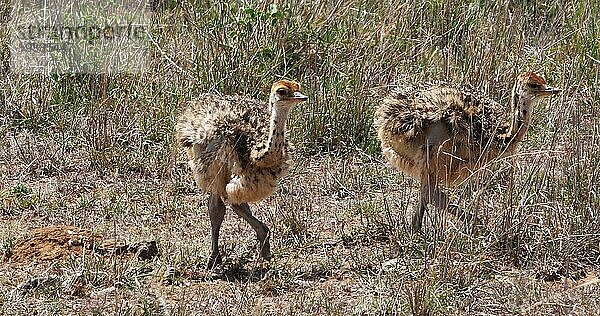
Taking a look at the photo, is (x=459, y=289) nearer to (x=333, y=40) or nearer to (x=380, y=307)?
(x=380, y=307)

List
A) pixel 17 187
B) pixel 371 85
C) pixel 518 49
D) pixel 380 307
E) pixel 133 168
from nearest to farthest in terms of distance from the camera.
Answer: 1. pixel 380 307
2. pixel 17 187
3. pixel 133 168
4. pixel 371 85
5. pixel 518 49

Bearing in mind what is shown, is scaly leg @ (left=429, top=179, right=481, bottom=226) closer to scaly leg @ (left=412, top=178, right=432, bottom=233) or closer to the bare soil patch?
scaly leg @ (left=412, top=178, right=432, bottom=233)

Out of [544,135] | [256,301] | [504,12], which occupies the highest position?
[504,12]

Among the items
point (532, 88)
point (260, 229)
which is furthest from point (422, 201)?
point (260, 229)

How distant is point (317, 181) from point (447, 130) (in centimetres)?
154

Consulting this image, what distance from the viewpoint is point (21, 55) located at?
873 centimetres

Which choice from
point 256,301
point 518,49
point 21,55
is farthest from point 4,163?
point 518,49

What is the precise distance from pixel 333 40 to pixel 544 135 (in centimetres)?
221

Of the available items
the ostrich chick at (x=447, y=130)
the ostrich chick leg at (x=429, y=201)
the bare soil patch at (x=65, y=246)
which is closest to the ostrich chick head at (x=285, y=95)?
the ostrich chick at (x=447, y=130)

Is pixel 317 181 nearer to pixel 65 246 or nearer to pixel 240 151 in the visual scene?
pixel 240 151

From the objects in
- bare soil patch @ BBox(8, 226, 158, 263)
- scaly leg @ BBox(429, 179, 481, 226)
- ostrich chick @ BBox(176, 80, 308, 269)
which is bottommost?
bare soil patch @ BBox(8, 226, 158, 263)

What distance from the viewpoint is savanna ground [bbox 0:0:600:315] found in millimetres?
5359

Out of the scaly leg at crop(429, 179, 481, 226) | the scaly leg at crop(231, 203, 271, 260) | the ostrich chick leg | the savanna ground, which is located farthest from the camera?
the ostrich chick leg

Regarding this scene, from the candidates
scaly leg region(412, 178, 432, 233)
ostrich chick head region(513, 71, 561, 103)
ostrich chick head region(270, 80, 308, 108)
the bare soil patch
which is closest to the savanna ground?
the bare soil patch
